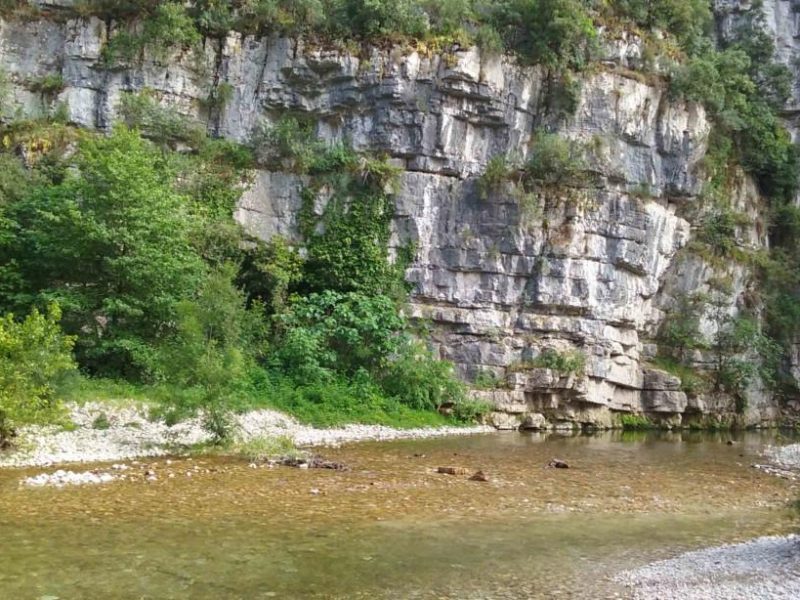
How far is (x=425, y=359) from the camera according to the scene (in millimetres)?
28922

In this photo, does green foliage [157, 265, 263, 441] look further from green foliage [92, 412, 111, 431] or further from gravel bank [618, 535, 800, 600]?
gravel bank [618, 535, 800, 600]

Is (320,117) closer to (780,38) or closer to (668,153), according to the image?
(668,153)

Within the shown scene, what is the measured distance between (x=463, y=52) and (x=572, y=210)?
352 inches

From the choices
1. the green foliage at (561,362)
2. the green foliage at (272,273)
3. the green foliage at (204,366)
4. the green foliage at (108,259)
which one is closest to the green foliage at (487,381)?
the green foliage at (561,362)

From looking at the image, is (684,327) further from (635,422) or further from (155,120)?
(155,120)

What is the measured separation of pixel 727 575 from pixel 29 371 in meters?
14.5

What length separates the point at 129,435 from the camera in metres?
18.1

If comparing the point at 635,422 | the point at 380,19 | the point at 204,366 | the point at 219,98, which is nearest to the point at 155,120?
the point at 219,98

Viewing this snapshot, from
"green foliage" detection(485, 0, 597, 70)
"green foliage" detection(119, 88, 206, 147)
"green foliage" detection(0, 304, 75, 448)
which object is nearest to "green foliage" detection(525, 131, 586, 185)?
"green foliage" detection(485, 0, 597, 70)

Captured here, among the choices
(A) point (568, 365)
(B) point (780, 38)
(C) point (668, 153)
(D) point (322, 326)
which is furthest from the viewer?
(B) point (780, 38)

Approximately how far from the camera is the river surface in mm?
8391

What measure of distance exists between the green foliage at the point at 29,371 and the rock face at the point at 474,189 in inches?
595

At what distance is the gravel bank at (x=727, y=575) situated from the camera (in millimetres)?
8070

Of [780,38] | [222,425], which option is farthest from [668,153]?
[222,425]
